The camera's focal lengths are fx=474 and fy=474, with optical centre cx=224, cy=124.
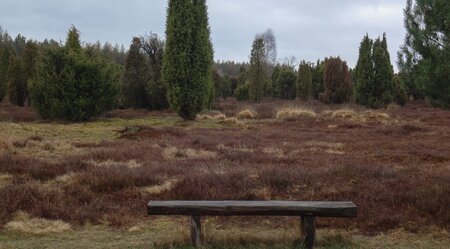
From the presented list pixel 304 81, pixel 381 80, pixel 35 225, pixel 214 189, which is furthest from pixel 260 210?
pixel 304 81

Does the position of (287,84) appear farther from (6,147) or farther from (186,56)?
(6,147)

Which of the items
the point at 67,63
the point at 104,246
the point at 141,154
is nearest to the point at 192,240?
the point at 104,246

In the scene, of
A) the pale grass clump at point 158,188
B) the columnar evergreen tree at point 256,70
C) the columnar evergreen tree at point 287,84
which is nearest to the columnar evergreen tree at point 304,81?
the columnar evergreen tree at point 256,70

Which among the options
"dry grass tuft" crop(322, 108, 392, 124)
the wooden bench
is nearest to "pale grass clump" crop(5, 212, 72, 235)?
the wooden bench

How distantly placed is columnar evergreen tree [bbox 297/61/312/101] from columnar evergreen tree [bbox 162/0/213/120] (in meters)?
34.9

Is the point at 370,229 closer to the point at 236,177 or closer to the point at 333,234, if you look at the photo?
the point at 333,234

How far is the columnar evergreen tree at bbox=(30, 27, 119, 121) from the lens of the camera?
76.4ft

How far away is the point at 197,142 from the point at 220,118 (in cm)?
1176

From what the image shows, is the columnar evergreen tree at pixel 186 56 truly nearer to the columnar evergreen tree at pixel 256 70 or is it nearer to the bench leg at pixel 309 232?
the bench leg at pixel 309 232

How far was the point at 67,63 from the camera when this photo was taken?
23.6 metres

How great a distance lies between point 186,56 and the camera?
25359 millimetres

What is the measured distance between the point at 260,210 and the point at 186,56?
20.5m

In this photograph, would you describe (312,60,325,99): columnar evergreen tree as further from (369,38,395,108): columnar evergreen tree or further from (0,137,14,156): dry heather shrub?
(0,137,14,156): dry heather shrub

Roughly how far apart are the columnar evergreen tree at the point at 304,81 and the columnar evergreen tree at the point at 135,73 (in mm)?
30365
